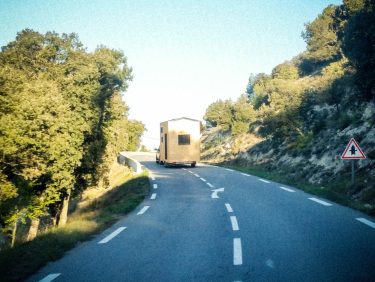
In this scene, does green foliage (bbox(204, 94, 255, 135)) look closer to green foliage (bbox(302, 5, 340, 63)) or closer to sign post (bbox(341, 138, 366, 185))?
green foliage (bbox(302, 5, 340, 63))

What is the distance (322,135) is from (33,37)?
19.9 meters

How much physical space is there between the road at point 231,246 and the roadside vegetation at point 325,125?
2.97 metres

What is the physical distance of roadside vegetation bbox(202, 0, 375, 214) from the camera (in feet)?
37.4

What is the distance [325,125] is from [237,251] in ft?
65.4

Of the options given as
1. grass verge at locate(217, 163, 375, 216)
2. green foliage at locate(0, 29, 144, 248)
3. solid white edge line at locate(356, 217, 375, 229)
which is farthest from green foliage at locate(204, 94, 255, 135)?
solid white edge line at locate(356, 217, 375, 229)

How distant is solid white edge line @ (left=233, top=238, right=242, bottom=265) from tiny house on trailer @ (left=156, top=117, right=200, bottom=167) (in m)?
21.8

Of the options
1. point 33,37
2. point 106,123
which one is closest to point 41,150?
point 106,123

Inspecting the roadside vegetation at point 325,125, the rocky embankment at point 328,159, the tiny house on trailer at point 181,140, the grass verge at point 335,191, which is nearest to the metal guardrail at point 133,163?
the tiny house on trailer at point 181,140

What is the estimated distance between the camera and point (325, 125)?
23.9 meters

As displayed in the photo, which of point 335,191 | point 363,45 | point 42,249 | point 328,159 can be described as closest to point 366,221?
point 335,191

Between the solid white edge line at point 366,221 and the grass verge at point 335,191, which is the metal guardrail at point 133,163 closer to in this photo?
the grass verge at point 335,191

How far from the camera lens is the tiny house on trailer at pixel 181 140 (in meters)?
29.1

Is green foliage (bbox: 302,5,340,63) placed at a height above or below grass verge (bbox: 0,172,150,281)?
above

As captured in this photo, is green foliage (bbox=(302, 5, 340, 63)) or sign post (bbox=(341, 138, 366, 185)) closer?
sign post (bbox=(341, 138, 366, 185))
